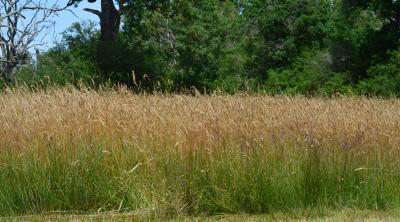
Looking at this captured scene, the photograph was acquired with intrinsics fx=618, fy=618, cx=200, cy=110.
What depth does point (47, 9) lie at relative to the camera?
22938mm

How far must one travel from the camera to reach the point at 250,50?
38.4 m

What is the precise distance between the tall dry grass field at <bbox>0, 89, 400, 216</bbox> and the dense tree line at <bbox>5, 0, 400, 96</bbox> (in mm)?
14431

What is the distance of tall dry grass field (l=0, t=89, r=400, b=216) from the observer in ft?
24.5

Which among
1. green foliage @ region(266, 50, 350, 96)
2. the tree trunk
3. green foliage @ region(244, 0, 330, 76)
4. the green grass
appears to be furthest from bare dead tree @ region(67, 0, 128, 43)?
the green grass

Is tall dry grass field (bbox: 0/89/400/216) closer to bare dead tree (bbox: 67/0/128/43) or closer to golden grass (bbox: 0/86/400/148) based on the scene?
golden grass (bbox: 0/86/400/148)

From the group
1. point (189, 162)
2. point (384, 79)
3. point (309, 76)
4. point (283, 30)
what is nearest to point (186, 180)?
point (189, 162)

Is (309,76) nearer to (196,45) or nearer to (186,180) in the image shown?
(196,45)

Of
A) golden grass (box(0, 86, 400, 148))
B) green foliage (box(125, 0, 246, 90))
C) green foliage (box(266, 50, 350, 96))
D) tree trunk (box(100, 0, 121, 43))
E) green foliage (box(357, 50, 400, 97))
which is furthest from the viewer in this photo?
green foliage (box(125, 0, 246, 90))

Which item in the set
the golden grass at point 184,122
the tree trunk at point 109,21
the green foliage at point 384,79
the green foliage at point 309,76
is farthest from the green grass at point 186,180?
the tree trunk at point 109,21

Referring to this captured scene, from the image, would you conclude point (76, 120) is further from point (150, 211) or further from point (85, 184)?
point (150, 211)

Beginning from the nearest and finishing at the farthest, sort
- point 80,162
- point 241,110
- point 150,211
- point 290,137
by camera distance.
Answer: point 150,211 < point 80,162 < point 290,137 < point 241,110

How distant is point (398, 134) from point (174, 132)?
3.14 m

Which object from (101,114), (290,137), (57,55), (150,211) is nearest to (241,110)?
(290,137)

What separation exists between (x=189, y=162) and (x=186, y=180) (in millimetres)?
273
